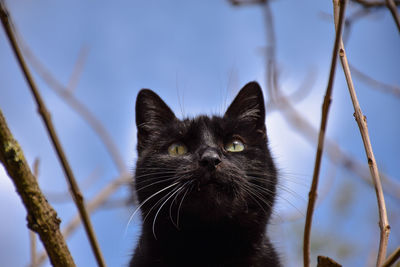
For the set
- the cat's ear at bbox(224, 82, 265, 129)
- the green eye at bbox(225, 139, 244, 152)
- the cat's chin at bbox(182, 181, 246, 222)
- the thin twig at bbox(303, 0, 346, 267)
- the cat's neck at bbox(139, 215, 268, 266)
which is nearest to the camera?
the thin twig at bbox(303, 0, 346, 267)

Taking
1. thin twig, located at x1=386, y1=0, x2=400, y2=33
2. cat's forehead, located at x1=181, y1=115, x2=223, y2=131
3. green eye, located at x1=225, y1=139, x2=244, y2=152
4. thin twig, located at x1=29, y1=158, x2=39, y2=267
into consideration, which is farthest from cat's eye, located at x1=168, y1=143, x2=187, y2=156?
thin twig, located at x1=386, y1=0, x2=400, y2=33

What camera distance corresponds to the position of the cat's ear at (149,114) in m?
3.29

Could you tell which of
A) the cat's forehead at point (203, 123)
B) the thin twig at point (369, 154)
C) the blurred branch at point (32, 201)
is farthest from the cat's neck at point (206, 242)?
the blurred branch at point (32, 201)

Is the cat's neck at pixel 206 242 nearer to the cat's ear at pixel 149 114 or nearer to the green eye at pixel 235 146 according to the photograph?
the green eye at pixel 235 146

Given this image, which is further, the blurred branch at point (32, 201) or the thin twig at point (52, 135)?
the blurred branch at point (32, 201)

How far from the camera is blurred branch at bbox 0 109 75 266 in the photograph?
1.33m

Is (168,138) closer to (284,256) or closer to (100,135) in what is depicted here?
(100,135)

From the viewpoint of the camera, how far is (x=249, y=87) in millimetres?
3289

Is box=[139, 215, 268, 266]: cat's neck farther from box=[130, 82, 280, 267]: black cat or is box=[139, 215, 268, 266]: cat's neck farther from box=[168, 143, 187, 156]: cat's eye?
box=[168, 143, 187, 156]: cat's eye

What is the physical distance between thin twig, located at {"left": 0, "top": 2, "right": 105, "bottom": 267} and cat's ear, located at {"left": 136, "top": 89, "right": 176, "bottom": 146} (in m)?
2.15

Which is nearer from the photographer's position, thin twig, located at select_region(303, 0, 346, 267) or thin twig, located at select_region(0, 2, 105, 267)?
thin twig, located at select_region(0, 2, 105, 267)

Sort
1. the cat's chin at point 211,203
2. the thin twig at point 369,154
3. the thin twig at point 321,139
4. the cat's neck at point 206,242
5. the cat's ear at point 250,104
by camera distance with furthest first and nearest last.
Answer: the cat's ear at point 250,104 < the cat's neck at point 206,242 < the cat's chin at point 211,203 < the thin twig at point 369,154 < the thin twig at point 321,139

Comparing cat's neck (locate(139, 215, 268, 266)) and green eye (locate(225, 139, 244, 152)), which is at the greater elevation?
green eye (locate(225, 139, 244, 152))

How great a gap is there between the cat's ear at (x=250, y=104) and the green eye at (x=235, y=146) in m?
0.39
